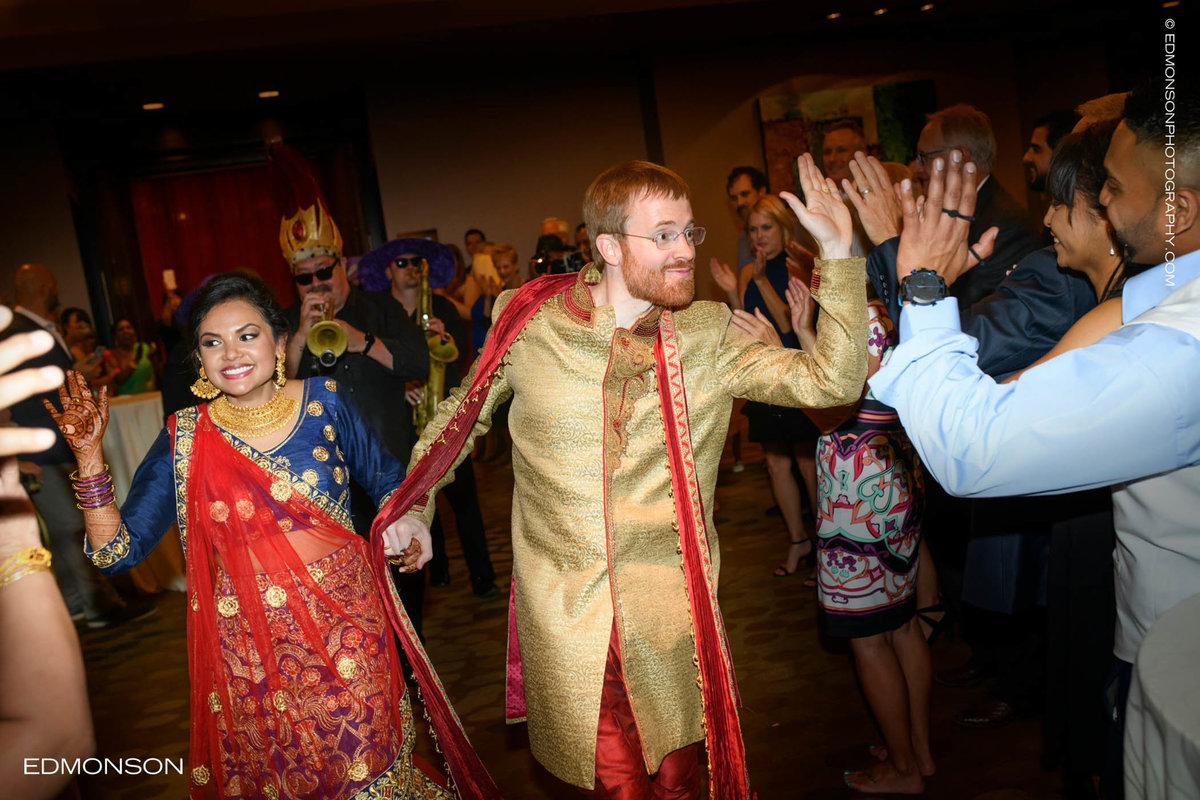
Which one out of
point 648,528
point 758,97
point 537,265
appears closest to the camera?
point 648,528

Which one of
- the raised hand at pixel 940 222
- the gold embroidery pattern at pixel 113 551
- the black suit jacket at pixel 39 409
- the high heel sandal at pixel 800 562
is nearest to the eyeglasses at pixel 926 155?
the raised hand at pixel 940 222

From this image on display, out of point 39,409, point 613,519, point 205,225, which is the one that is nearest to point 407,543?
point 613,519

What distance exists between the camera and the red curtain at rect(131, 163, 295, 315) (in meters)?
10.2

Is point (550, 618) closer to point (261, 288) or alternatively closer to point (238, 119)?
point (261, 288)

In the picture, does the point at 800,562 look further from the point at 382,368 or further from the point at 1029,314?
the point at 1029,314

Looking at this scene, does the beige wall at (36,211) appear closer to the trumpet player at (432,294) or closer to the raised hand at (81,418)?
the trumpet player at (432,294)

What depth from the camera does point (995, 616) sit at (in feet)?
9.54

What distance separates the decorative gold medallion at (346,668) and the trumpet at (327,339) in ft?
3.87

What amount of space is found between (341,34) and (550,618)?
254 inches

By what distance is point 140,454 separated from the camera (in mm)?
4781

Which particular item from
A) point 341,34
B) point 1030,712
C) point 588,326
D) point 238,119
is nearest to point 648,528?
point 588,326

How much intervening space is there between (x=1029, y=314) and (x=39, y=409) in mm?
3898

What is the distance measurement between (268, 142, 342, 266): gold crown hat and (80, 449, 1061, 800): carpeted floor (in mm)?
1681

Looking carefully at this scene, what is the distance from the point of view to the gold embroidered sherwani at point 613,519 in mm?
1843
